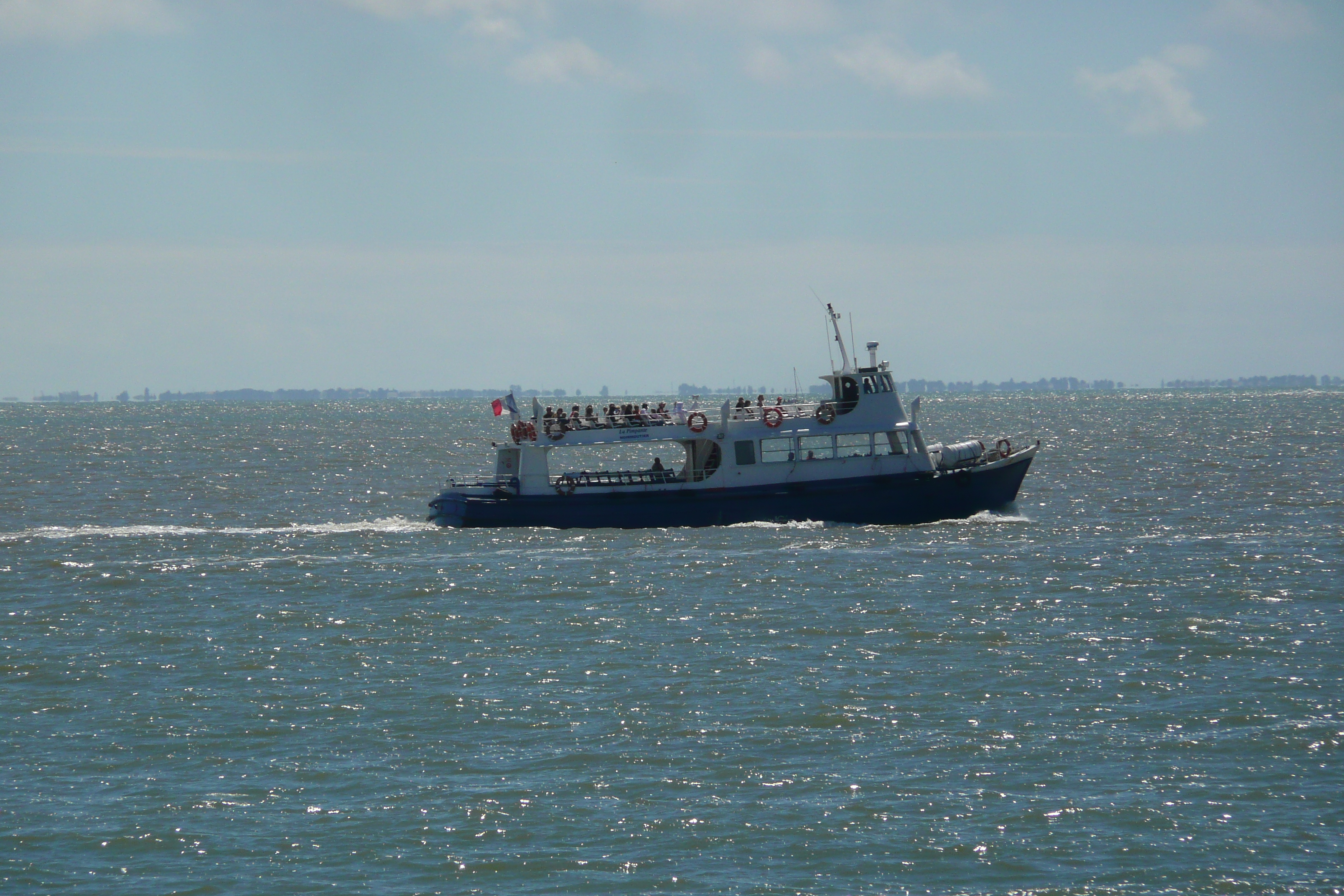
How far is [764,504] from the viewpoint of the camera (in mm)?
42000

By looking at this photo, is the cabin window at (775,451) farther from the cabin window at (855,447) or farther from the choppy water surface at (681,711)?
the choppy water surface at (681,711)

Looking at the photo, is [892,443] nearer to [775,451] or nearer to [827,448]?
[827,448]

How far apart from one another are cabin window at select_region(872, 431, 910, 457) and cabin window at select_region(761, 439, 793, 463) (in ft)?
8.01

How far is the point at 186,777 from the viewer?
18375 mm

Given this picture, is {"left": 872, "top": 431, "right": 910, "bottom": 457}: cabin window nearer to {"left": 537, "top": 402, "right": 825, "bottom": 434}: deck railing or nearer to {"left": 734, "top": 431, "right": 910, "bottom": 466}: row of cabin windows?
{"left": 734, "top": 431, "right": 910, "bottom": 466}: row of cabin windows

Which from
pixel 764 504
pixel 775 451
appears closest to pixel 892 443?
pixel 775 451

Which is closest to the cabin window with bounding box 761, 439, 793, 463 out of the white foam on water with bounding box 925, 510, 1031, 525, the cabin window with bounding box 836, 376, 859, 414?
the cabin window with bounding box 836, 376, 859, 414

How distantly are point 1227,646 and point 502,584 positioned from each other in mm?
15346

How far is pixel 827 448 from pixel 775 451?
1537mm

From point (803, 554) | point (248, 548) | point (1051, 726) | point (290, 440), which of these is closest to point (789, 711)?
point (1051, 726)

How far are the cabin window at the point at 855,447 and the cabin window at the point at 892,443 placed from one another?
159 mm

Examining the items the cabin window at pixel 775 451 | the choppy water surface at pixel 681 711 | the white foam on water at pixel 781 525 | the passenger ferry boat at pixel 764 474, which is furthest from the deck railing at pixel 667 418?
the choppy water surface at pixel 681 711

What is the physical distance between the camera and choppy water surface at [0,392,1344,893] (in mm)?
15680

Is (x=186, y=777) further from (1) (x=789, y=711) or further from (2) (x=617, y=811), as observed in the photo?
(1) (x=789, y=711)
